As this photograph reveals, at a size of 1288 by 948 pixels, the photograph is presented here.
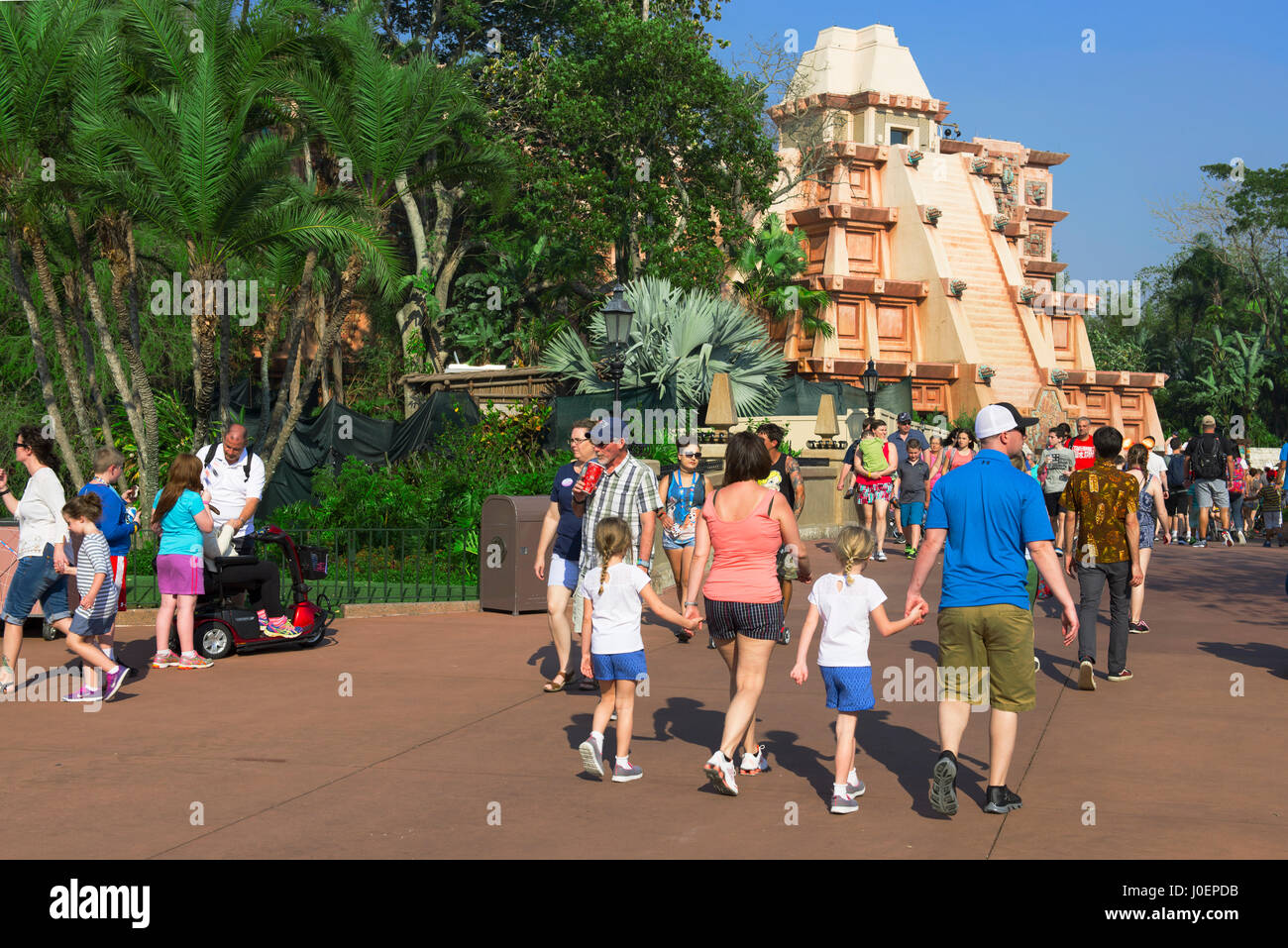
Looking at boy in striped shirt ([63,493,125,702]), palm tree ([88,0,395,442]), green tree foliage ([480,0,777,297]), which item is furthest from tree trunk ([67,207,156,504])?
green tree foliage ([480,0,777,297])

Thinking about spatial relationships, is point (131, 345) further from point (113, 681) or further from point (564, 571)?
point (564, 571)

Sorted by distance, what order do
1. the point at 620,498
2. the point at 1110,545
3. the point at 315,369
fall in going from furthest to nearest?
the point at 315,369, the point at 1110,545, the point at 620,498

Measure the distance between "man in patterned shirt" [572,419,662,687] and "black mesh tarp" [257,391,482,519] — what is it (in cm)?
1271

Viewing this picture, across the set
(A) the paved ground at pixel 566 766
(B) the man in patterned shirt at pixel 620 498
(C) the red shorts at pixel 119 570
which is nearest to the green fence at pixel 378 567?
(A) the paved ground at pixel 566 766

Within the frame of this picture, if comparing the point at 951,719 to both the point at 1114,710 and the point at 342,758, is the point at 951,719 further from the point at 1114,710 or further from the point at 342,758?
the point at 342,758

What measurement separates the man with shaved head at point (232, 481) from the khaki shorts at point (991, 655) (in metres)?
6.20

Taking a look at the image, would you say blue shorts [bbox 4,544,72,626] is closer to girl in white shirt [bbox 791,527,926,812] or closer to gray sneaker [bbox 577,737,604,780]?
gray sneaker [bbox 577,737,604,780]

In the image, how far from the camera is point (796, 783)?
6.24 meters

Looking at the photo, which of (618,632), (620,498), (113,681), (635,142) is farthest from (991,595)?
(635,142)

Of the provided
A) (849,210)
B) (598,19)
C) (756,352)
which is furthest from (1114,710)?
(849,210)

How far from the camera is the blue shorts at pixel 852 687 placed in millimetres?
5812

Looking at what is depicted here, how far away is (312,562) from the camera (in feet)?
35.4

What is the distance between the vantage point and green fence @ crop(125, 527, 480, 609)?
42.6 feet

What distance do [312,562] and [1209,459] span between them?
14833 mm
